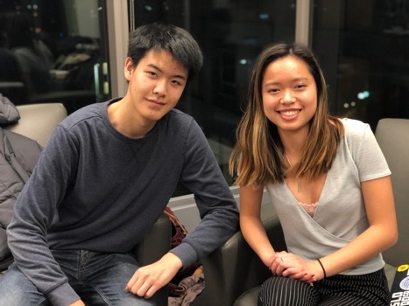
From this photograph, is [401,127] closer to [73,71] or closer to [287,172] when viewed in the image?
[287,172]

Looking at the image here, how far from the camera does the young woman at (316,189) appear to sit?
4.79 feet

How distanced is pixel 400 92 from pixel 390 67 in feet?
0.54

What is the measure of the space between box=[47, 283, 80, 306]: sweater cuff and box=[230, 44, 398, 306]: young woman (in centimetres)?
52

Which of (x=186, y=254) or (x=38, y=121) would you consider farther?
(x=38, y=121)

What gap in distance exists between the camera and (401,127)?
1852 millimetres

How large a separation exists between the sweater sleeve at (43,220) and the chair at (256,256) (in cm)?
43

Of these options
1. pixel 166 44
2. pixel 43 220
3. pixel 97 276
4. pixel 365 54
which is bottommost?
pixel 97 276

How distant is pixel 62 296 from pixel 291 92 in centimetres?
83

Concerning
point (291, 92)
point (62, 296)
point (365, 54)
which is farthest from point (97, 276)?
point (365, 54)

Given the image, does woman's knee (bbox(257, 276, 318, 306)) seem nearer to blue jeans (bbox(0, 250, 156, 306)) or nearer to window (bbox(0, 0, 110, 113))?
blue jeans (bbox(0, 250, 156, 306))

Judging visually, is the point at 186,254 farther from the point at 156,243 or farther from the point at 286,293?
the point at 286,293

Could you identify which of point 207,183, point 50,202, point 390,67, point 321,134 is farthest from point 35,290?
point 390,67

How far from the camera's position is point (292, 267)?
1475mm

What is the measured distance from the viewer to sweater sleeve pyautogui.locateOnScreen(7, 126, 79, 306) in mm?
1421
